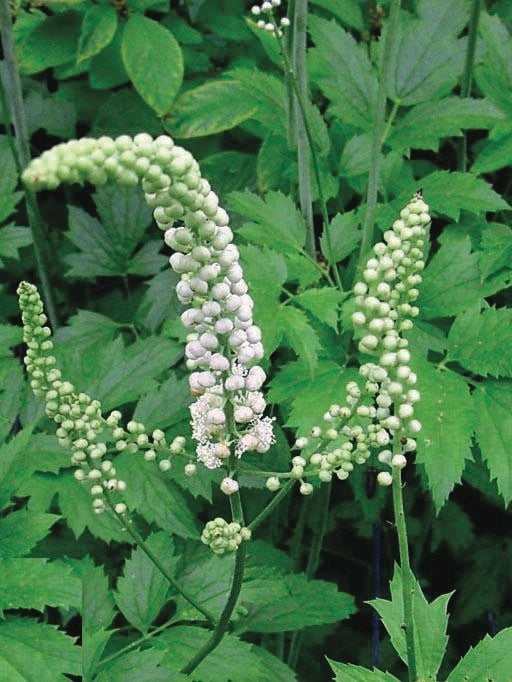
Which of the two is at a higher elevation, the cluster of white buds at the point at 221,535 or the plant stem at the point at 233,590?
the cluster of white buds at the point at 221,535

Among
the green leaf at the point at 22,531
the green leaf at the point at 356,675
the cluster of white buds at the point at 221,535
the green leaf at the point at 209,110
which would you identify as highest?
the green leaf at the point at 209,110

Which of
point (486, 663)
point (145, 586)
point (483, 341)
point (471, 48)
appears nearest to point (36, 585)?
point (145, 586)

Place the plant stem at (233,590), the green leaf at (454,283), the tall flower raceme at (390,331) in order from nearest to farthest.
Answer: the tall flower raceme at (390,331) < the plant stem at (233,590) < the green leaf at (454,283)

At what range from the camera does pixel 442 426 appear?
7.06 ft

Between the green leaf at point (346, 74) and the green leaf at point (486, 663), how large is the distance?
71.5 inches

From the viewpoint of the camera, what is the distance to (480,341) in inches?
92.8

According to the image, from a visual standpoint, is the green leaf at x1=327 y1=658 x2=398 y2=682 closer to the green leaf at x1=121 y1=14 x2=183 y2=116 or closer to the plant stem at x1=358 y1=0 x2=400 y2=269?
the plant stem at x1=358 y1=0 x2=400 y2=269

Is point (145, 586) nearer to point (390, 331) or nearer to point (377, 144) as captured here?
point (390, 331)

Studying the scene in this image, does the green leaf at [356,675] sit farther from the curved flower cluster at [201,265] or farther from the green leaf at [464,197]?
the green leaf at [464,197]

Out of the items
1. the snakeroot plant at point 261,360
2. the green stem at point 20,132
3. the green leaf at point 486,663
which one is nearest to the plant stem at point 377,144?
the snakeroot plant at point 261,360

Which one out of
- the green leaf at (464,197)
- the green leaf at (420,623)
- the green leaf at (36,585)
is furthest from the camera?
the green leaf at (464,197)

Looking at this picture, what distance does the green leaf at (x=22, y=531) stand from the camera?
2.06 meters

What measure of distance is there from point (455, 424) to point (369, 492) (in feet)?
2.07

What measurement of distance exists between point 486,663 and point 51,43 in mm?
2774
